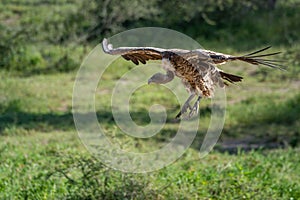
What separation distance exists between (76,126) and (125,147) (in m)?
3.82

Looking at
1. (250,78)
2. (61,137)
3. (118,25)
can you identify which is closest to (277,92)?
(250,78)

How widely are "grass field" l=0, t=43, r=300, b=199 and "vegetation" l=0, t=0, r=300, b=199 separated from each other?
0.02 meters

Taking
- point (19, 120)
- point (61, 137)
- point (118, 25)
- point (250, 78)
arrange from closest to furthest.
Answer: point (61, 137) < point (19, 120) < point (250, 78) < point (118, 25)

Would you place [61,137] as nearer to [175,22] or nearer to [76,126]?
[76,126]

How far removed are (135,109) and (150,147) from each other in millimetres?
2173

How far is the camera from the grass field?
569 cm

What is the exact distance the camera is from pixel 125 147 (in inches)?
233

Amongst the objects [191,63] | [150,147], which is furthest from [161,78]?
[150,147]

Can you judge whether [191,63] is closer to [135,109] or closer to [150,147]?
[150,147]

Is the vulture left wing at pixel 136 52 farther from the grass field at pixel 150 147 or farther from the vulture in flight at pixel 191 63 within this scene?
the grass field at pixel 150 147

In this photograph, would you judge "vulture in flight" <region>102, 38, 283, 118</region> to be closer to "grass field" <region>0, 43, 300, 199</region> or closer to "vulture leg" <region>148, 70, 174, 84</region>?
"vulture leg" <region>148, 70, 174, 84</region>

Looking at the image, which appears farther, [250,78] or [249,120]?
[250,78]

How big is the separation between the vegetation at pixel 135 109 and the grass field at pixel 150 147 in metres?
0.02

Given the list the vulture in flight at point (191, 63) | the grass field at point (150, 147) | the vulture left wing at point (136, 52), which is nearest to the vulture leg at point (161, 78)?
the vulture in flight at point (191, 63)
